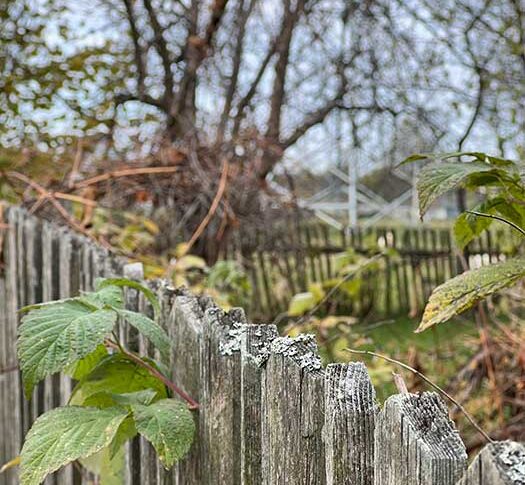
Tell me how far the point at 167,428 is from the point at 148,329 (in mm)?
181

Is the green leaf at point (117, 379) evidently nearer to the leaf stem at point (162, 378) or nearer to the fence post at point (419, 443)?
the leaf stem at point (162, 378)

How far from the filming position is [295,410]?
0.88 metres

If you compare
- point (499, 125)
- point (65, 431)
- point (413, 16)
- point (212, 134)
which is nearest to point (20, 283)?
point (212, 134)

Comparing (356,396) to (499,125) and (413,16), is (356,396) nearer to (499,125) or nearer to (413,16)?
(499,125)

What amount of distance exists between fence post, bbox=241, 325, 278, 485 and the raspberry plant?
0.10 m

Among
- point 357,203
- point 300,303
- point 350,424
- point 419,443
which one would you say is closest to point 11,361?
point 300,303

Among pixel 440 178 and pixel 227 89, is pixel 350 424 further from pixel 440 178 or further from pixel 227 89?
pixel 227 89

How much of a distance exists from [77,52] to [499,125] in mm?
→ 3306

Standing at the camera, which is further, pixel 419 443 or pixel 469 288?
pixel 469 288

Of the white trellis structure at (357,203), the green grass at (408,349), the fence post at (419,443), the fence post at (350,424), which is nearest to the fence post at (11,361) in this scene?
the green grass at (408,349)

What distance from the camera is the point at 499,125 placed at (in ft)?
21.1

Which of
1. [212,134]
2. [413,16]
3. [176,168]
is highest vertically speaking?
[413,16]

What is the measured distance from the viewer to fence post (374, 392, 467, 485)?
63 cm

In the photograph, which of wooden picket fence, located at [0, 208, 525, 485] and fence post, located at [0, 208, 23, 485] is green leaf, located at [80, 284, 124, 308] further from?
fence post, located at [0, 208, 23, 485]
